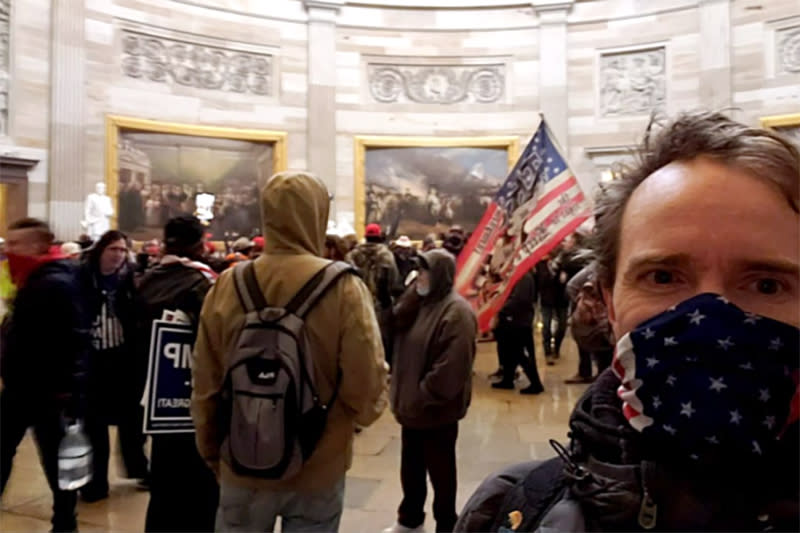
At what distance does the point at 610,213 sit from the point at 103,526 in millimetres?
4016

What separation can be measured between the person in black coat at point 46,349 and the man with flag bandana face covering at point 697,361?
126 inches

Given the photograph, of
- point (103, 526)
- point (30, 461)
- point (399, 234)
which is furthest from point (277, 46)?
point (103, 526)

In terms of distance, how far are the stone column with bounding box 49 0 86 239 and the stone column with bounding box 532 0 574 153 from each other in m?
11.0

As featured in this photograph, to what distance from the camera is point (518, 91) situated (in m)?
17.3

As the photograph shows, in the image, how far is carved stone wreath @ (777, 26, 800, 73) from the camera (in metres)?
14.4

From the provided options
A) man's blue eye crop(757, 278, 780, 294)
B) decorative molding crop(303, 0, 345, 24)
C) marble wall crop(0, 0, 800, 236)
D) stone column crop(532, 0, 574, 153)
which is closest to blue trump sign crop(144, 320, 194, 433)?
man's blue eye crop(757, 278, 780, 294)

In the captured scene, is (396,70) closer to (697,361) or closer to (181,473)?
(181,473)

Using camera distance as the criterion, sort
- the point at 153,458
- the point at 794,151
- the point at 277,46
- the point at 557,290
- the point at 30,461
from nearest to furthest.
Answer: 1. the point at 794,151
2. the point at 153,458
3. the point at 30,461
4. the point at 557,290
5. the point at 277,46

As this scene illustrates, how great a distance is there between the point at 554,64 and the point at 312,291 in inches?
635

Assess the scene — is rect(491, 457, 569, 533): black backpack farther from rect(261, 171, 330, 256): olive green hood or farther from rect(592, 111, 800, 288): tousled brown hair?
rect(261, 171, 330, 256): olive green hood

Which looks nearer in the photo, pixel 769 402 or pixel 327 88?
pixel 769 402

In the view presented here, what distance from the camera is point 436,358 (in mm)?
3775

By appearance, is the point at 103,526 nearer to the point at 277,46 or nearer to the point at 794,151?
the point at 794,151

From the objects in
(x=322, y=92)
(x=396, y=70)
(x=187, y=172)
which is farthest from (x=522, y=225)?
(x=396, y=70)
